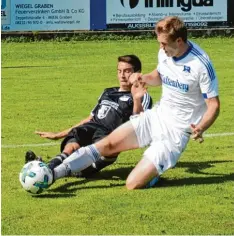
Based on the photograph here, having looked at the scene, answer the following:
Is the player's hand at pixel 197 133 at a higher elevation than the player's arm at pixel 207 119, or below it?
below

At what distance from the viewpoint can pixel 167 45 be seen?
9430 mm

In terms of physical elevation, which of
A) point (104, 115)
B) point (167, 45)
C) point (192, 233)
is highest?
point (167, 45)

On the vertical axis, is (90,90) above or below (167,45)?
below

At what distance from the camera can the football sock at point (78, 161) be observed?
948 cm

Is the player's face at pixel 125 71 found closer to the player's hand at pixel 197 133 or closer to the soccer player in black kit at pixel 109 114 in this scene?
the soccer player in black kit at pixel 109 114

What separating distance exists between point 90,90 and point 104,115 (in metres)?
8.30

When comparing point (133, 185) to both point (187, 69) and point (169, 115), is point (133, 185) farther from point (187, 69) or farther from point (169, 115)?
point (187, 69)

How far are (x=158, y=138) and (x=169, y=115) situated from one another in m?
0.29

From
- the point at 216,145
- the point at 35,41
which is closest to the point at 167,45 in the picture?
the point at 216,145

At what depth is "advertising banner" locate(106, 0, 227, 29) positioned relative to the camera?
113 ft

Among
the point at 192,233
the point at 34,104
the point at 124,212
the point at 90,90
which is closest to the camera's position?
the point at 192,233

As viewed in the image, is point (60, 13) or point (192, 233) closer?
point (192, 233)

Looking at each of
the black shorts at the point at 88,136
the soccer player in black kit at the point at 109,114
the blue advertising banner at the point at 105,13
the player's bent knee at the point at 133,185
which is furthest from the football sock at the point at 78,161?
the blue advertising banner at the point at 105,13

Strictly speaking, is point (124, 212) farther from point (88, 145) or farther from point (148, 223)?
point (88, 145)
